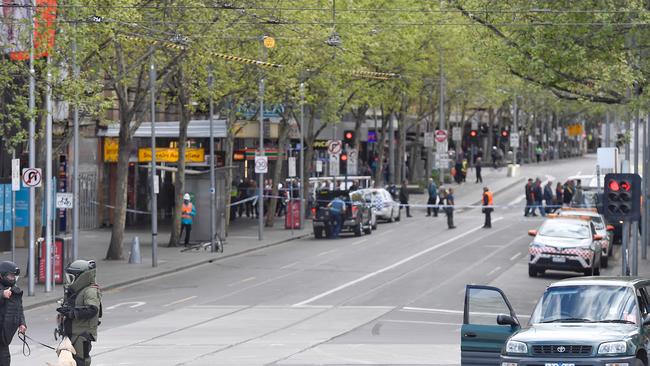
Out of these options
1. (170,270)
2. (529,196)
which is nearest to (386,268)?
(170,270)

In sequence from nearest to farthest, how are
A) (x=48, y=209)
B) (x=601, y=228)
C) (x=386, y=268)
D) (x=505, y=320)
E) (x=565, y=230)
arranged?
(x=505, y=320) < (x=48, y=209) < (x=565, y=230) < (x=386, y=268) < (x=601, y=228)

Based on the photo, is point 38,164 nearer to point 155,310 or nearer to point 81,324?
point 155,310

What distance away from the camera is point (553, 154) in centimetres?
12531

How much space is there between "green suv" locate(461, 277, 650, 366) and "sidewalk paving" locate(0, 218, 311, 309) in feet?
49.7

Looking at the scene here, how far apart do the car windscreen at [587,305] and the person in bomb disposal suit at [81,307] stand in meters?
5.48

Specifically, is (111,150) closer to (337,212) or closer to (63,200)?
(337,212)

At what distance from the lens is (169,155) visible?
50.8 m

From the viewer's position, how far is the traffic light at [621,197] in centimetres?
2433

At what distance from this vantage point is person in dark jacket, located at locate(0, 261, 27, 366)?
1501cm

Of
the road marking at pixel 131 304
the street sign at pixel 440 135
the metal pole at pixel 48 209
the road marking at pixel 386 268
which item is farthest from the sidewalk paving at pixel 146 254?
the street sign at pixel 440 135

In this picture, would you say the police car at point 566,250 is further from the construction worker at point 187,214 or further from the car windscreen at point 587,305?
the car windscreen at point 587,305

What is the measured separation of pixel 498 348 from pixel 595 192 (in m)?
32.7

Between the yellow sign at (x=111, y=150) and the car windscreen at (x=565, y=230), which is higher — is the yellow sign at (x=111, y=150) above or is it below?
above

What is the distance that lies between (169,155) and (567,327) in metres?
37.2
